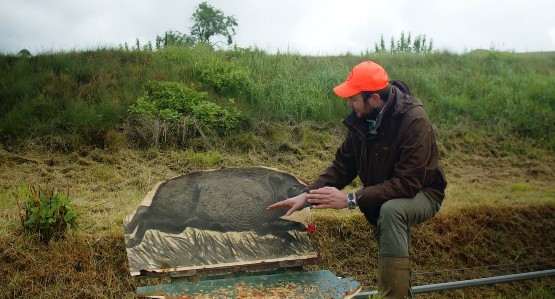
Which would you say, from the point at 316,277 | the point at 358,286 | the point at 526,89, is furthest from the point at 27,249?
the point at 526,89

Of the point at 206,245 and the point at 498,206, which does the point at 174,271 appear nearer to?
the point at 206,245

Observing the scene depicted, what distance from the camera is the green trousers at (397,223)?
3184 millimetres

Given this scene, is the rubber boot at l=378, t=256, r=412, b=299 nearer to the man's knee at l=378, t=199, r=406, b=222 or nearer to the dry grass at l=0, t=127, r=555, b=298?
the man's knee at l=378, t=199, r=406, b=222

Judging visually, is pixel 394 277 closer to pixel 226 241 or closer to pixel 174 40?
pixel 226 241

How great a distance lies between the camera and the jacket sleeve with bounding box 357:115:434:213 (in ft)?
10.7

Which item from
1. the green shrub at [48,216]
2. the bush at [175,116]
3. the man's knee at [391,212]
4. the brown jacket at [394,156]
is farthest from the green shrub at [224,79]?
the man's knee at [391,212]

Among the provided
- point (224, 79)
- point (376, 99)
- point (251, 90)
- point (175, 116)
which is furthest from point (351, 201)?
point (224, 79)

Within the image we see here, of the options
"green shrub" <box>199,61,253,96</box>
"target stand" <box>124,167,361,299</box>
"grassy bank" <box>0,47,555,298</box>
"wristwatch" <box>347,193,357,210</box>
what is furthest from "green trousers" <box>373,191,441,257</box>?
"green shrub" <box>199,61,253,96</box>

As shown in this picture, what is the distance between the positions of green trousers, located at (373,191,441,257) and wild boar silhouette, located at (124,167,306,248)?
1.99 feet

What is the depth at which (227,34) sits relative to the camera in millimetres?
10672

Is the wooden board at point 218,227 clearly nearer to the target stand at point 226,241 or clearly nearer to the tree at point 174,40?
the target stand at point 226,241

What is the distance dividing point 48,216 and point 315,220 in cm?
244

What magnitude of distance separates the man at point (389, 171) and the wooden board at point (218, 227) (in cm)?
17

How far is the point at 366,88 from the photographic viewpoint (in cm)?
343
